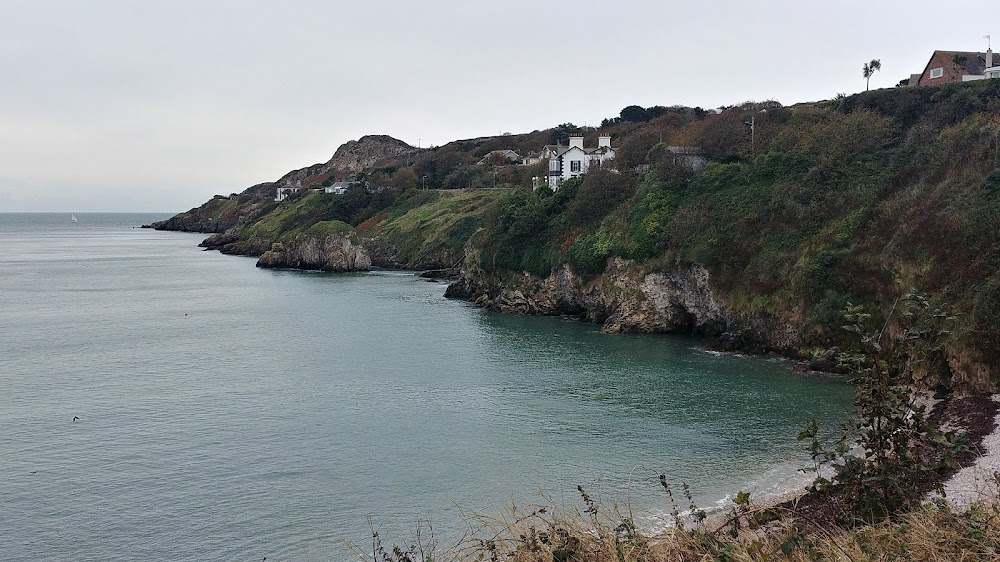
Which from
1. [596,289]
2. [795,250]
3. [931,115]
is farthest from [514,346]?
[931,115]

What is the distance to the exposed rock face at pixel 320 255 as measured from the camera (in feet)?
326

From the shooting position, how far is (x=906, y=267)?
37562 mm

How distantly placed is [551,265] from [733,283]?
1662 cm

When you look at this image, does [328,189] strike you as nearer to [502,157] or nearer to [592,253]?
[502,157]

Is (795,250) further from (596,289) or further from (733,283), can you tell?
(596,289)

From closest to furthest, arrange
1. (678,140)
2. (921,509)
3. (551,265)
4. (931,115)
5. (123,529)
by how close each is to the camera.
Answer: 1. (921,509)
2. (123,529)
3. (931,115)
4. (551,265)
5. (678,140)

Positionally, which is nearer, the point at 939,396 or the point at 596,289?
the point at 939,396

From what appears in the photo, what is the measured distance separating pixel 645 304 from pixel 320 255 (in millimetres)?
62158

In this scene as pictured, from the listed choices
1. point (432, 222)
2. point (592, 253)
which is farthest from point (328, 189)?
point (592, 253)

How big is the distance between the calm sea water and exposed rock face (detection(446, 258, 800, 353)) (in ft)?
7.42

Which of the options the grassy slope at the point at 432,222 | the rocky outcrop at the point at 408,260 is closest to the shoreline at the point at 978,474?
the rocky outcrop at the point at 408,260

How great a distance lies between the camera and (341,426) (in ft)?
97.9

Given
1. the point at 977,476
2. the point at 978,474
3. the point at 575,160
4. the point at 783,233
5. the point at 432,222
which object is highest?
the point at 575,160

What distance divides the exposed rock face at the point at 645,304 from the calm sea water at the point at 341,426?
89.1 inches
